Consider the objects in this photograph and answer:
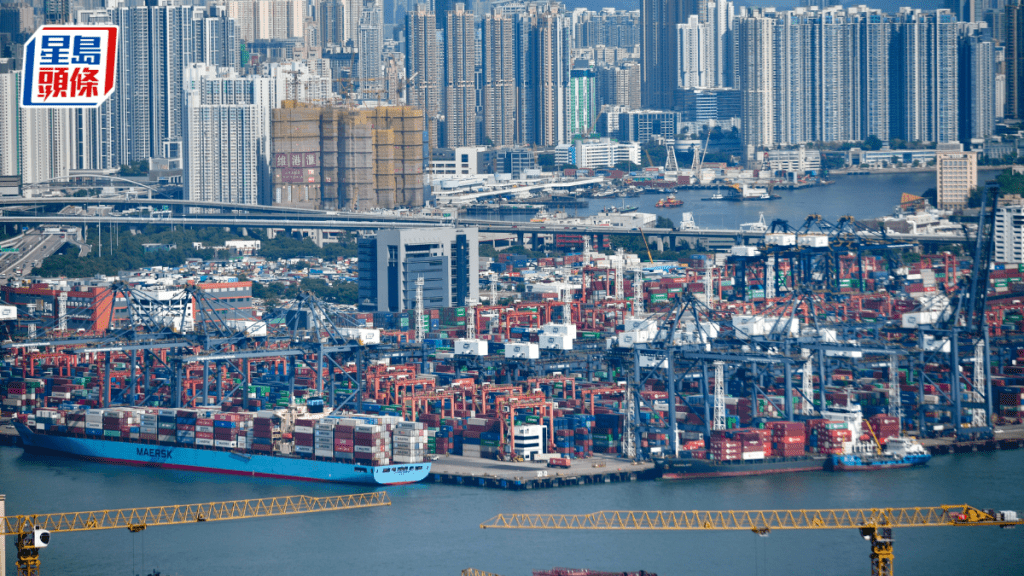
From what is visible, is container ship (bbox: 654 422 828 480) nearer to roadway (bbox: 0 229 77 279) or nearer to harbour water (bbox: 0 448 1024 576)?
harbour water (bbox: 0 448 1024 576)

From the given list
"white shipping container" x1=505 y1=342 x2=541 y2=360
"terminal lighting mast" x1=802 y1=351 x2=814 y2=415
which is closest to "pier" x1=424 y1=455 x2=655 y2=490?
"terminal lighting mast" x1=802 y1=351 x2=814 y2=415

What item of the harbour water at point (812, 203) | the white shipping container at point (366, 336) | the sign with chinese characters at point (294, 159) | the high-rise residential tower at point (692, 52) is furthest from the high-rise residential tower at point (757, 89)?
the white shipping container at point (366, 336)

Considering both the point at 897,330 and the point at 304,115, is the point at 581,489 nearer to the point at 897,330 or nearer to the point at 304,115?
the point at 897,330

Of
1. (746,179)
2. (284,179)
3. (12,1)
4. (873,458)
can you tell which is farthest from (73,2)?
(873,458)

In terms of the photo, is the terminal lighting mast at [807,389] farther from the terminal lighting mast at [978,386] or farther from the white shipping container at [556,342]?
the white shipping container at [556,342]

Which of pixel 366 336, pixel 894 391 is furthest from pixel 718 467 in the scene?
pixel 366 336

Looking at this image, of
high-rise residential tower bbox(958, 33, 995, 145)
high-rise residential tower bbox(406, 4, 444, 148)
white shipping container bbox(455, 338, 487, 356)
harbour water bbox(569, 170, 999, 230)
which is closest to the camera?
white shipping container bbox(455, 338, 487, 356)
